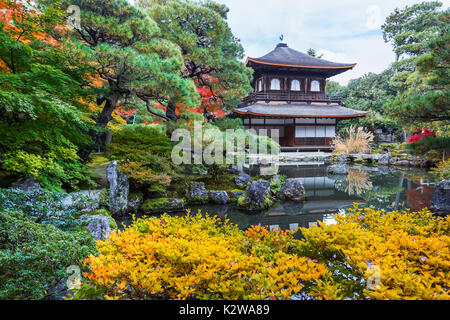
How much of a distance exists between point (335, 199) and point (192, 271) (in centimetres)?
630

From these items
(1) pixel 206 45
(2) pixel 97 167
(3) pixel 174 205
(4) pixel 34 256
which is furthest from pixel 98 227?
(1) pixel 206 45

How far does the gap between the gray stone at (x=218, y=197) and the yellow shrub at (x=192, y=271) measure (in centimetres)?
449

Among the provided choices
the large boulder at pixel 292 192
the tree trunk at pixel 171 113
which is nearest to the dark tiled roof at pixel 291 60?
the tree trunk at pixel 171 113

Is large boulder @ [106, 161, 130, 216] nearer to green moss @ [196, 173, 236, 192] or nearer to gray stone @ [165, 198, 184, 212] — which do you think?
gray stone @ [165, 198, 184, 212]

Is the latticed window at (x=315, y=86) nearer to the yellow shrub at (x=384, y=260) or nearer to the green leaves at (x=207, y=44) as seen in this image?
the green leaves at (x=207, y=44)

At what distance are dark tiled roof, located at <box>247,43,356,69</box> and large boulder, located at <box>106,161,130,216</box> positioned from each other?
1333 cm

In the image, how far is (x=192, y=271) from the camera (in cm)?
156

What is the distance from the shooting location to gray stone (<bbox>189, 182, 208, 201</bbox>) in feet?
20.8

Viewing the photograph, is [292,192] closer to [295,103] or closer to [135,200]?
[135,200]

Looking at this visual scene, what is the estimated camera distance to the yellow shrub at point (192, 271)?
4.61 ft

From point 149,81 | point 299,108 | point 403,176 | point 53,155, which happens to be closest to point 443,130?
point 403,176

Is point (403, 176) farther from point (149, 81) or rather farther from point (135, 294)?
point (135, 294)
